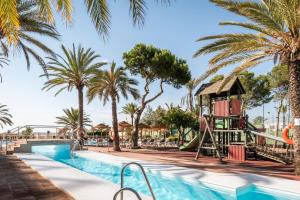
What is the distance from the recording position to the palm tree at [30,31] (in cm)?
1502

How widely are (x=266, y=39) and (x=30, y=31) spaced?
490 inches

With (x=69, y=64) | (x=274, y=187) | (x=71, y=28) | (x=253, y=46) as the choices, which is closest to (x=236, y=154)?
(x=253, y=46)

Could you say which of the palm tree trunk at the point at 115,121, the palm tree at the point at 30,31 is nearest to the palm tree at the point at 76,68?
the palm tree trunk at the point at 115,121

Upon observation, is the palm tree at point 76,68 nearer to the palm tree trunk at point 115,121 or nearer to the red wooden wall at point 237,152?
the palm tree trunk at point 115,121

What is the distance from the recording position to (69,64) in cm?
2742

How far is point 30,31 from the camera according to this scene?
54.4ft

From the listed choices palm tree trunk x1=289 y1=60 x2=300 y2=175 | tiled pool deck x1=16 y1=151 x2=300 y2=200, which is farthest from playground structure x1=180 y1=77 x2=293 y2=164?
tiled pool deck x1=16 y1=151 x2=300 y2=200

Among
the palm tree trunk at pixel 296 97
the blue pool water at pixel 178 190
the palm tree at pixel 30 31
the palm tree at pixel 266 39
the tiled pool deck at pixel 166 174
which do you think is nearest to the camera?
the tiled pool deck at pixel 166 174

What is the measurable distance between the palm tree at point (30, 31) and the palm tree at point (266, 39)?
28.8 feet

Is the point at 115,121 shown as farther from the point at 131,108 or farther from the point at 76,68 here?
the point at 131,108

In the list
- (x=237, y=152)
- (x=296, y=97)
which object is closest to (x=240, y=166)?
(x=237, y=152)

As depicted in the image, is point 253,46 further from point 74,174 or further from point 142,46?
point 142,46

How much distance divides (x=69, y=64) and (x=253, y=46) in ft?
64.2

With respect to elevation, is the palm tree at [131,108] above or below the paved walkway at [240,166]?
above
